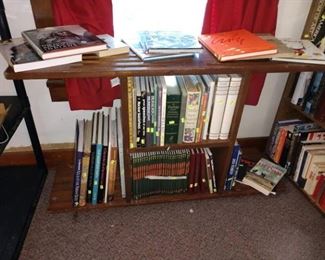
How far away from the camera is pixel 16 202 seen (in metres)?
1.35

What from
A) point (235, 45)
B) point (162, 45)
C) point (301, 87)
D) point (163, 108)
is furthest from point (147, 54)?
point (301, 87)

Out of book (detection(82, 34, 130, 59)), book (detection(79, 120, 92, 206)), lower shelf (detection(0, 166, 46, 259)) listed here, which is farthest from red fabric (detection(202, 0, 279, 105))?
lower shelf (detection(0, 166, 46, 259))

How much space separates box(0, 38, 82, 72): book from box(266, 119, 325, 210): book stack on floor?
1.16m

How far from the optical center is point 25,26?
1.20 metres

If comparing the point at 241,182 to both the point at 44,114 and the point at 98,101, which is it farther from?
the point at 44,114

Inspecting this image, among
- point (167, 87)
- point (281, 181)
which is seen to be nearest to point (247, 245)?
point (281, 181)

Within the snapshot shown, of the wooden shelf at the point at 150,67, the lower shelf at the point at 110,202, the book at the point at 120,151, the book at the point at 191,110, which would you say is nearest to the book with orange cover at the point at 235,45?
the wooden shelf at the point at 150,67

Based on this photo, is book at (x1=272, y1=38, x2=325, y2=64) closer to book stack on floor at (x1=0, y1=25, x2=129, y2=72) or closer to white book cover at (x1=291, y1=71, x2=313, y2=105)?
white book cover at (x1=291, y1=71, x2=313, y2=105)

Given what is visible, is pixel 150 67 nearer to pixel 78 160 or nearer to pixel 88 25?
pixel 88 25

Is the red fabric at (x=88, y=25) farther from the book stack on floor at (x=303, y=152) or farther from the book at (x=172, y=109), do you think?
the book stack on floor at (x=303, y=152)

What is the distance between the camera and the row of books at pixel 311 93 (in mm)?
1333

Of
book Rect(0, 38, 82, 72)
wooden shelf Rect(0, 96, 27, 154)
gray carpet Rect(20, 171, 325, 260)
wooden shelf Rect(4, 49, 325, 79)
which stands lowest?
gray carpet Rect(20, 171, 325, 260)

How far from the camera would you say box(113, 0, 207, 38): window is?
49.9 inches

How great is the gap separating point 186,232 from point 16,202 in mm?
821
